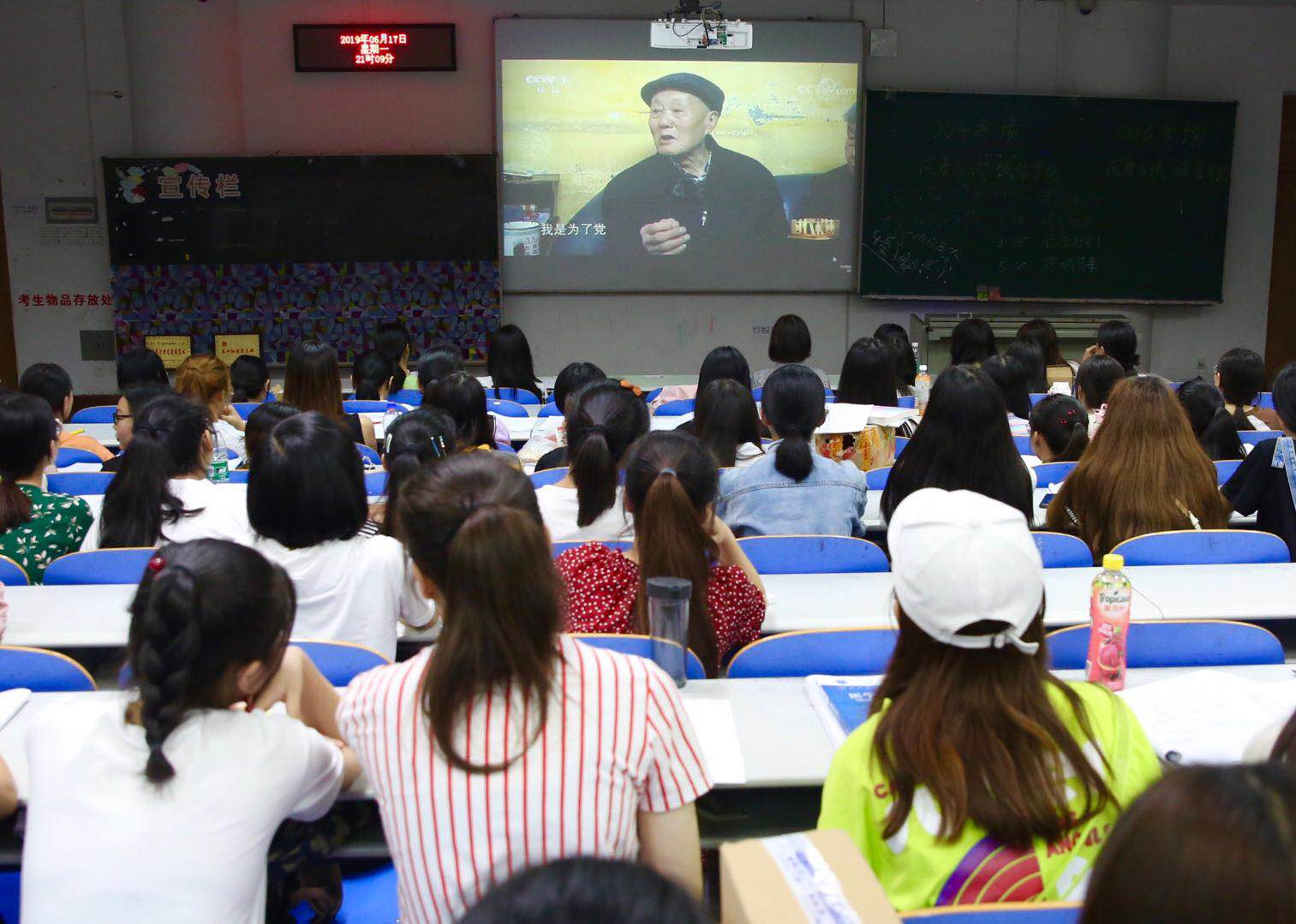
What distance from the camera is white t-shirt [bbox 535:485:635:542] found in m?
2.94

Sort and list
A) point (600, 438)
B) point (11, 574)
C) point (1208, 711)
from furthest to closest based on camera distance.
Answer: point (11, 574) → point (600, 438) → point (1208, 711)

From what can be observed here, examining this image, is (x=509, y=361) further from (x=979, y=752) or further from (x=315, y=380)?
(x=979, y=752)

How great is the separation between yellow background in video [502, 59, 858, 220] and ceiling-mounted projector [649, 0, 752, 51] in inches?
15.7

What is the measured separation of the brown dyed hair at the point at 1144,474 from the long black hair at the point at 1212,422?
108 cm

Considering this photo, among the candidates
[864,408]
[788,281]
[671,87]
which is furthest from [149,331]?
[864,408]

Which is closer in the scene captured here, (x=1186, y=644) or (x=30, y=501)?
(x=1186, y=644)

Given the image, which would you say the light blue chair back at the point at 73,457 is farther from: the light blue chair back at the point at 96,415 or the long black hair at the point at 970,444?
the long black hair at the point at 970,444

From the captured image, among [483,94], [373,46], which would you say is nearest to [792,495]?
[483,94]

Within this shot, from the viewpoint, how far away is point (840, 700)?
6.82 ft

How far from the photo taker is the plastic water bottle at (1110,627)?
211cm

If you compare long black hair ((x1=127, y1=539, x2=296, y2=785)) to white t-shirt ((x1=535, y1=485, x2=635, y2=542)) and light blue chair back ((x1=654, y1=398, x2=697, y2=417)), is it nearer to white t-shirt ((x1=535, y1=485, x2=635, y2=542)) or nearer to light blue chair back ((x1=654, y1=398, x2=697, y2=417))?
white t-shirt ((x1=535, y1=485, x2=635, y2=542))

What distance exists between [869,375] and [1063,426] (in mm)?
957

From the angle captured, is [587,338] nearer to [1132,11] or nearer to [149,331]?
[149,331]

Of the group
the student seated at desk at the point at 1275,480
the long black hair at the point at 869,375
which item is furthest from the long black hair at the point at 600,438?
the student seated at desk at the point at 1275,480
